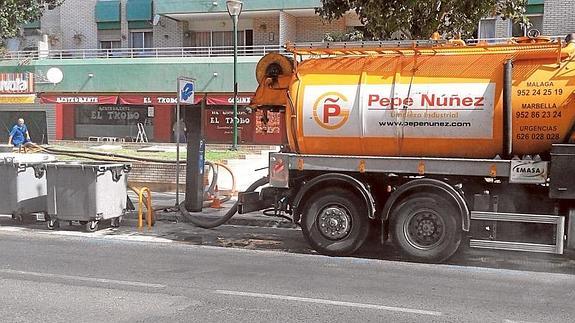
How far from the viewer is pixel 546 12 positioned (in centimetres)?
2200

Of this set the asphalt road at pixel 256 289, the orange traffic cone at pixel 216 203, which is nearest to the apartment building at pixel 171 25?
the orange traffic cone at pixel 216 203

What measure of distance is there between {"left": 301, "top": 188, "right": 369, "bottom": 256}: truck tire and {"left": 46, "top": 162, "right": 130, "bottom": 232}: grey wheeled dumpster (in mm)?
3832

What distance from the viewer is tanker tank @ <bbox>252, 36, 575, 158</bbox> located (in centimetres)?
847

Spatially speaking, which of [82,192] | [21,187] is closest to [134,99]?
[21,187]

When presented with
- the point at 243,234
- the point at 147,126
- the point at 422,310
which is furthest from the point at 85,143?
the point at 422,310

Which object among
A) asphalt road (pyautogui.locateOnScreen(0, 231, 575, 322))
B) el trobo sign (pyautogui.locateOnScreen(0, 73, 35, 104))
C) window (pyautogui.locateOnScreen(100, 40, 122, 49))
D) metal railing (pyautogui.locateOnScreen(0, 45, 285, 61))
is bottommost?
asphalt road (pyautogui.locateOnScreen(0, 231, 575, 322))

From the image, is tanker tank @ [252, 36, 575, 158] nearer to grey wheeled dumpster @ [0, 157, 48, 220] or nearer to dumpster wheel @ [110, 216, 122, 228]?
dumpster wheel @ [110, 216, 122, 228]

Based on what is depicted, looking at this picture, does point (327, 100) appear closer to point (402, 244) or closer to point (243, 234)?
point (402, 244)

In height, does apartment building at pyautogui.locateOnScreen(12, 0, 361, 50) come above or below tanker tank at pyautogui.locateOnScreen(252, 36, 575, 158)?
above

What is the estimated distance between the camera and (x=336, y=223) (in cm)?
947

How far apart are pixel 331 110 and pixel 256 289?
321cm

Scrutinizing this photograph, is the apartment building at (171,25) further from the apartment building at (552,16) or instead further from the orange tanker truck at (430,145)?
the orange tanker truck at (430,145)

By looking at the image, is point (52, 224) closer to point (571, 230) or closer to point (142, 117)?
point (571, 230)

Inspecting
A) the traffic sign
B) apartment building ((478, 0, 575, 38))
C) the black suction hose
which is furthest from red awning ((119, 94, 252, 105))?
the black suction hose
